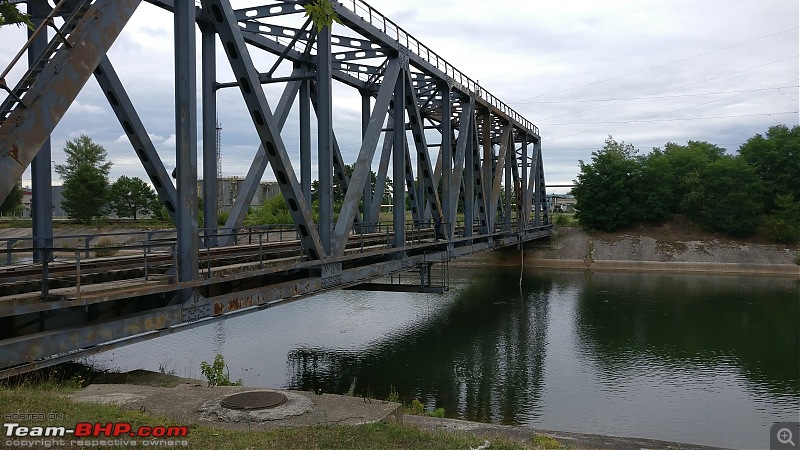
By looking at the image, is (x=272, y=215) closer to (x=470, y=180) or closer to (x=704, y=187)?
(x=470, y=180)

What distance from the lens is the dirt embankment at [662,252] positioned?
5119 centimetres

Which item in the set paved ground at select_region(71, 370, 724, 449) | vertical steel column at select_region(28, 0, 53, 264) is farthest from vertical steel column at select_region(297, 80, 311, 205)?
paved ground at select_region(71, 370, 724, 449)

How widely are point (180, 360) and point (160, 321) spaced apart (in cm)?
1198

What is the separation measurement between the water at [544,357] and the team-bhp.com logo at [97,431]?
10.7 m

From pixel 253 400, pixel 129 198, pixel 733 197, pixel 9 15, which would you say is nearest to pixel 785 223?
pixel 733 197

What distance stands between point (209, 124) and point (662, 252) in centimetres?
4827

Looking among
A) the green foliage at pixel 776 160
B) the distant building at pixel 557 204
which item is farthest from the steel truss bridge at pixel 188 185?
the distant building at pixel 557 204

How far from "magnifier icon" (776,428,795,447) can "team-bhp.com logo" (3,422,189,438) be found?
12.6 metres

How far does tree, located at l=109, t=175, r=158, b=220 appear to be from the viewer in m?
75.8

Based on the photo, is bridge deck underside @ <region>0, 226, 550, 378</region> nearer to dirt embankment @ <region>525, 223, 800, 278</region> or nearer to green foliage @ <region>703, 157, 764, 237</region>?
dirt embankment @ <region>525, 223, 800, 278</region>

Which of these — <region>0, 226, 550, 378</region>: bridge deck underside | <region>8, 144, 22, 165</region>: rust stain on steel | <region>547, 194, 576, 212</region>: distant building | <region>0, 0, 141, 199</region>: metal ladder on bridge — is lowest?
<region>0, 226, 550, 378</region>: bridge deck underside

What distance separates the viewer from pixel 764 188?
56062 millimetres

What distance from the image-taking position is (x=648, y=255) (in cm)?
5472

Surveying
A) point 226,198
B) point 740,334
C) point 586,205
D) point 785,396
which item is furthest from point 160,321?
point 226,198
